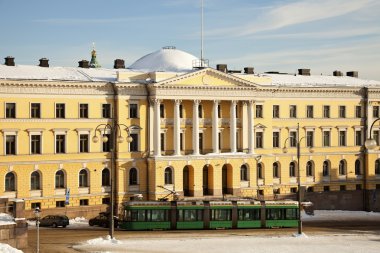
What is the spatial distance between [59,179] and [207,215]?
16.7 meters

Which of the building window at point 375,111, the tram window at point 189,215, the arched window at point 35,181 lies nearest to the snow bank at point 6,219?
the tram window at point 189,215

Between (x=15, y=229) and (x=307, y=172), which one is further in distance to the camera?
(x=307, y=172)

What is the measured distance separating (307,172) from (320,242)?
29.8 meters

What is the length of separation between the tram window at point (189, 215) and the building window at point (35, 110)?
1757 centimetres

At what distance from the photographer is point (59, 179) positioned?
71812mm

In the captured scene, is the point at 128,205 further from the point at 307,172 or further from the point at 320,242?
the point at 307,172

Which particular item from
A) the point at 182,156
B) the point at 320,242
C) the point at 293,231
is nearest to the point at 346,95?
the point at 182,156

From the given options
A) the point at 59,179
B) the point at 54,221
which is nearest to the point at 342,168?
the point at 59,179

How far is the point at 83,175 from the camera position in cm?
7312

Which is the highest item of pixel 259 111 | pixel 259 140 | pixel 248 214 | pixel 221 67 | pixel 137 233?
pixel 221 67

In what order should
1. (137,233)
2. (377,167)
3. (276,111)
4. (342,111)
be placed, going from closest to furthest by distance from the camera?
(137,233), (276,111), (342,111), (377,167)

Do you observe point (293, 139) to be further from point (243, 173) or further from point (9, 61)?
point (9, 61)

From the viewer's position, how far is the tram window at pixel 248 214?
208ft

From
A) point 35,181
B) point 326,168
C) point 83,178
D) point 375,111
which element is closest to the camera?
point 35,181
